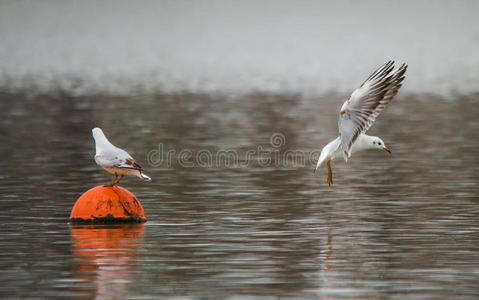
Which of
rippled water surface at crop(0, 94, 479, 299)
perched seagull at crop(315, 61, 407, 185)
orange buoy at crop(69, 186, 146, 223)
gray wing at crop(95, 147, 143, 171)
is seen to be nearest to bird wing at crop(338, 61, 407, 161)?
perched seagull at crop(315, 61, 407, 185)

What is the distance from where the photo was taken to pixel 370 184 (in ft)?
90.9

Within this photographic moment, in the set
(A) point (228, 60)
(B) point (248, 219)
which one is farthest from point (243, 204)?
(A) point (228, 60)

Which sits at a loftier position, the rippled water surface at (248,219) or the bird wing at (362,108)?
the bird wing at (362,108)

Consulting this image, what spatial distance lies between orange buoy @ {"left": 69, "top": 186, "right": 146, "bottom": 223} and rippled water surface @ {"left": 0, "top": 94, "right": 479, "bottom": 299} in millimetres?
298

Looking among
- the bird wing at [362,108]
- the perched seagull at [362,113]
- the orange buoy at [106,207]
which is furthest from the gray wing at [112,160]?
the bird wing at [362,108]

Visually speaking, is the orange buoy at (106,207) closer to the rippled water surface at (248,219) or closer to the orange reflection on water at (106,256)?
the orange reflection on water at (106,256)

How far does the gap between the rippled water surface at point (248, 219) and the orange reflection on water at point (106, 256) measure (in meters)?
0.03

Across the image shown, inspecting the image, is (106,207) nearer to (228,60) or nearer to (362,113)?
(362,113)

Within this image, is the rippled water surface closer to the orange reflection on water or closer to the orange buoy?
the orange reflection on water

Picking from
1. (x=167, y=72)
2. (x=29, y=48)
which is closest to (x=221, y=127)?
(x=167, y=72)

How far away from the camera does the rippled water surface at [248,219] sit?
16812mm

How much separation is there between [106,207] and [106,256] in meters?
2.82

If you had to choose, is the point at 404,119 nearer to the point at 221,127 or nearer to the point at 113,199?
the point at 221,127

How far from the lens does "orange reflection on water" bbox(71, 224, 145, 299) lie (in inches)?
651
